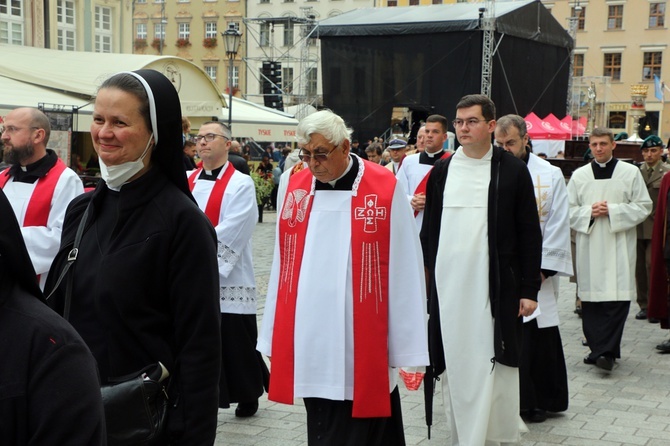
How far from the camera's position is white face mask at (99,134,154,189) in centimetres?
293

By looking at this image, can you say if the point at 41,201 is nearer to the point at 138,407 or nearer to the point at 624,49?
the point at 138,407

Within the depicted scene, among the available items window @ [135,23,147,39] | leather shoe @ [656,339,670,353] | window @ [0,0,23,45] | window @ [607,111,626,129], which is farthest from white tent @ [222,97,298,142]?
window @ [135,23,147,39]

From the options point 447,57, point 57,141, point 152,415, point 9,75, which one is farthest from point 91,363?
point 447,57

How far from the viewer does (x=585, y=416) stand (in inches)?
268

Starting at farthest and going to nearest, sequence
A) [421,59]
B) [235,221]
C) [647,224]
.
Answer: [421,59] → [647,224] → [235,221]

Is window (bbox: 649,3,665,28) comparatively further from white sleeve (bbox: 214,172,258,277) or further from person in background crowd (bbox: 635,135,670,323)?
white sleeve (bbox: 214,172,258,277)

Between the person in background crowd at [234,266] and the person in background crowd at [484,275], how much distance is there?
4.79ft

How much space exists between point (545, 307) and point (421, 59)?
22.9 meters

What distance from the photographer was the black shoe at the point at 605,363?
8.20 metres

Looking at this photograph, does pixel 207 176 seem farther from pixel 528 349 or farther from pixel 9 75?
pixel 9 75

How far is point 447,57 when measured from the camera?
28094 millimetres

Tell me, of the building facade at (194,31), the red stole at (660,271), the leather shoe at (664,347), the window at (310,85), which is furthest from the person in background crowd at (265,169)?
the building facade at (194,31)

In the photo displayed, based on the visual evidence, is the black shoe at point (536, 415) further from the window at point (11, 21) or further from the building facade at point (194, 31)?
the building facade at point (194, 31)

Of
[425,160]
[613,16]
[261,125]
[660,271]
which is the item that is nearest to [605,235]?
[660,271]
